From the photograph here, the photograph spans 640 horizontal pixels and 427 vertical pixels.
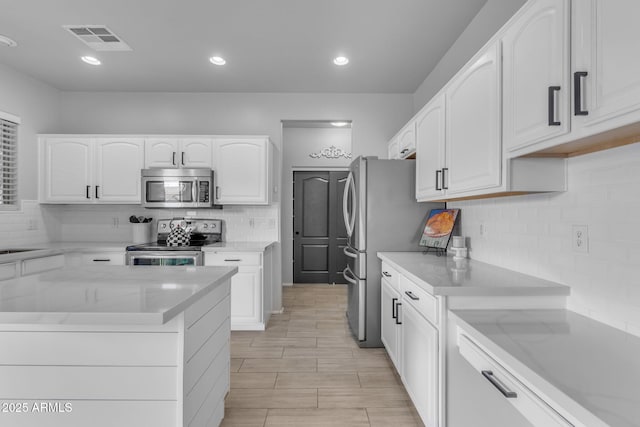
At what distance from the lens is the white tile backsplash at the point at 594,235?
1255 mm

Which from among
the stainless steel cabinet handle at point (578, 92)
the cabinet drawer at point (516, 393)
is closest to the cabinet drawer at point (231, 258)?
the cabinet drawer at point (516, 393)

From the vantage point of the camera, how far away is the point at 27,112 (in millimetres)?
3918

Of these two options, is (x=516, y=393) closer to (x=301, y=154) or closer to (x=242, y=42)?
(x=242, y=42)

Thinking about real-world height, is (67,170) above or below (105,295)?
above

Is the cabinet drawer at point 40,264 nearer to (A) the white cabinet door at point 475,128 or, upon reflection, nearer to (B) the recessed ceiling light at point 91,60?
(B) the recessed ceiling light at point 91,60

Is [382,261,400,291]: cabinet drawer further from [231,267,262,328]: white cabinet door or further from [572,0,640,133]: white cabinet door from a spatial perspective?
[572,0,640,133]: white cabinet door

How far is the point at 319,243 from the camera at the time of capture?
6.18 metres

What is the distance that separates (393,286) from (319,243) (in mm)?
3521

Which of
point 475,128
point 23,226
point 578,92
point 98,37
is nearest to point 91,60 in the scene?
point 98,37

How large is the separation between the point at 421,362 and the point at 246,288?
2.23m

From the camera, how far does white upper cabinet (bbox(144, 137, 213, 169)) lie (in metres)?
4.03

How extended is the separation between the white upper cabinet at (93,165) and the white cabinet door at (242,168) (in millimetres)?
931

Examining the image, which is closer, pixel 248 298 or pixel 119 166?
pixel 248 298

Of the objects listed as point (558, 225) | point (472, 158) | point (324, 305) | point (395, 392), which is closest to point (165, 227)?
point (324, 305)
